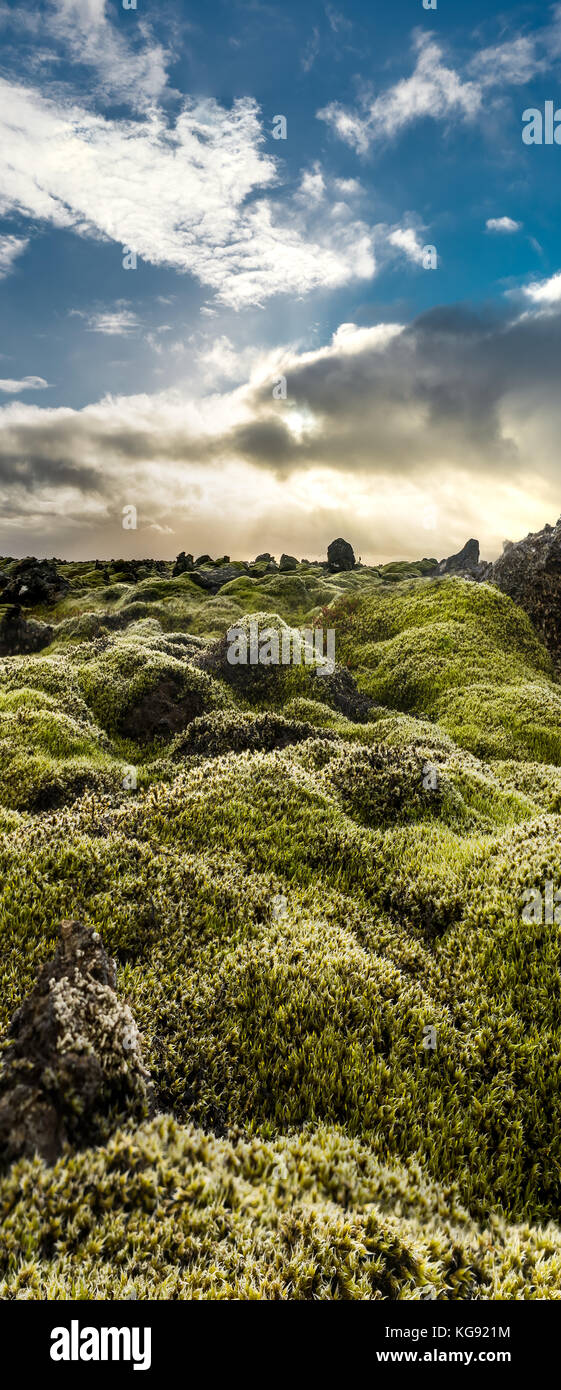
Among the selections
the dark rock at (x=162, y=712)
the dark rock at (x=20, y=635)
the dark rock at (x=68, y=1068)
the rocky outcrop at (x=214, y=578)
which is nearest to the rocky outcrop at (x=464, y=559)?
the rocky outcrop at (x=214, y=578)

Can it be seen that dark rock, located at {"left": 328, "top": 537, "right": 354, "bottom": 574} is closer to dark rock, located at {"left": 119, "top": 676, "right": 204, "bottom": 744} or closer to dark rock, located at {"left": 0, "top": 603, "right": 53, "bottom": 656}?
dark rock, located at {"left": 0, "top": 603, "right": 53, "bottom": 656}

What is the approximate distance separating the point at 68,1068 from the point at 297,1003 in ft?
10.1

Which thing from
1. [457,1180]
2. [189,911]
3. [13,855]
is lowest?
[457,1180]

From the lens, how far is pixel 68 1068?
5.35 m

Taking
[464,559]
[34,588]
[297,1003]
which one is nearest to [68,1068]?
[297,1003]

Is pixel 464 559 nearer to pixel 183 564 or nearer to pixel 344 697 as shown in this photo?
pixel 183 564

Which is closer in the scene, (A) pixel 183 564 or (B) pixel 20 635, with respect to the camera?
(B) pixel 20 635

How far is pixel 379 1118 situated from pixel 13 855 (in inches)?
267

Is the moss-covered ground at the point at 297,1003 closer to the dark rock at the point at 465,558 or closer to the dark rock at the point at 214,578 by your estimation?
the dark rock at the point at 214,578

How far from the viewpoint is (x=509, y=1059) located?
7.11m

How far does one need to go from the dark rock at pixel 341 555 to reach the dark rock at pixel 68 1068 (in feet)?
303
